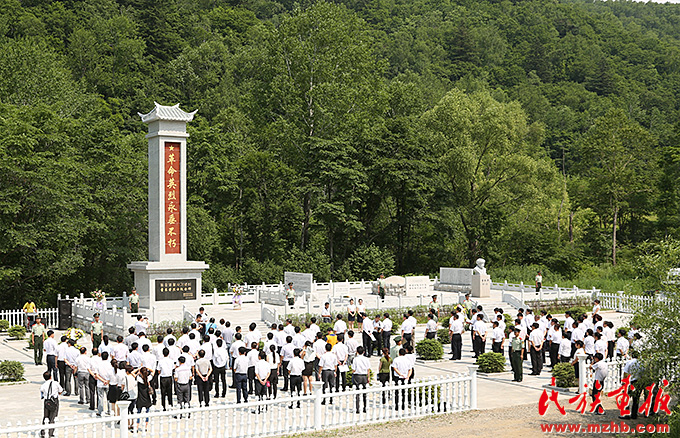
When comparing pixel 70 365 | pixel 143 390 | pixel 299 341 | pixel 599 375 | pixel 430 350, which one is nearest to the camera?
pixel 143 390

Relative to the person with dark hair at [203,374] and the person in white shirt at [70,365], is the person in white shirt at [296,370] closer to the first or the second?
the person with dark hair at [203,374]

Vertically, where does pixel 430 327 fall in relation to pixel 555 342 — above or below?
above

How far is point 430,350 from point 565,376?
5354mm

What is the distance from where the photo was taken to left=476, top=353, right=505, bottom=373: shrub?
20625mm

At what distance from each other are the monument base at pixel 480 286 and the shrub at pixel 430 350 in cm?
1753

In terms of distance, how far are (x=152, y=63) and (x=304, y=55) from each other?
98.3 ft

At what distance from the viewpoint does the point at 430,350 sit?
22.5 metres

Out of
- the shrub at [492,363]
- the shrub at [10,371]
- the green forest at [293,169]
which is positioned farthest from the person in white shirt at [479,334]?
the green forest at [293,169]

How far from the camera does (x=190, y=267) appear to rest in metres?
33.5

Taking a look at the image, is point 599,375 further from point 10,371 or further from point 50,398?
point 10,371

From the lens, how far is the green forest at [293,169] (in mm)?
39312

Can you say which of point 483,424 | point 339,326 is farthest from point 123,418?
point 339,326

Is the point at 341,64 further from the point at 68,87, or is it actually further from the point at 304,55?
the point at 68,87

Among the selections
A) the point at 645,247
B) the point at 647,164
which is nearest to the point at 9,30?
the point at 647,164
